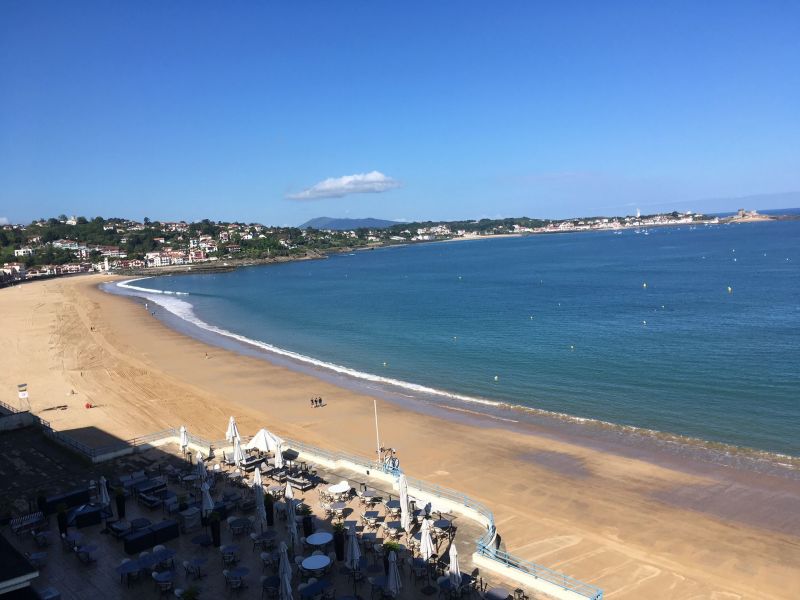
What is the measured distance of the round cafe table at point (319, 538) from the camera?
44.6 ft

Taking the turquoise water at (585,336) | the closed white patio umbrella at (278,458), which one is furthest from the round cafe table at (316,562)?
the turquoise water at (585,336)

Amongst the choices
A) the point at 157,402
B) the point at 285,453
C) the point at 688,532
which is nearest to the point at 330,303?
the point at 157,402

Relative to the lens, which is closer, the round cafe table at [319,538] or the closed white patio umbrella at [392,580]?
the closed white patio umbrella at [392,580]

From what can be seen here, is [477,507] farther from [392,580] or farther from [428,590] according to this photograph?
[392,580]

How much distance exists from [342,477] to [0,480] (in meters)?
11.5

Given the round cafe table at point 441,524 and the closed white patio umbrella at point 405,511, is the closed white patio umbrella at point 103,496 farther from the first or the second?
the round cafe table at point 441,524

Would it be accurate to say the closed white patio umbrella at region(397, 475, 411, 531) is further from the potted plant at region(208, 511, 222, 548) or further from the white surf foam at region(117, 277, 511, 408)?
the white surf foam at region(117, 277, 511, 408)

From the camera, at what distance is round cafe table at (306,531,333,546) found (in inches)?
536

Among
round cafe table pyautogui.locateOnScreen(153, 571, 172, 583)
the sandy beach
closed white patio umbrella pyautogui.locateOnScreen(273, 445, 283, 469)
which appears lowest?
the sandy beach

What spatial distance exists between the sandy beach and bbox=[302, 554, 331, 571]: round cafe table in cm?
611

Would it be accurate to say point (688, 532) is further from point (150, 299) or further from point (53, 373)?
point (150, 299)

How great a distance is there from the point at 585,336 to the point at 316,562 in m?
39.4

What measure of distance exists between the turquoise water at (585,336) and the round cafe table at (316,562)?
65.5ft

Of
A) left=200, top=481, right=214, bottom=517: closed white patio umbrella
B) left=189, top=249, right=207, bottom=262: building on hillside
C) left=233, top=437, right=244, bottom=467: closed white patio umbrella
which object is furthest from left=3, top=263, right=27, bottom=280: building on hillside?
left=200, top=481, right=214, bottom=517: closed white patio umbrella
